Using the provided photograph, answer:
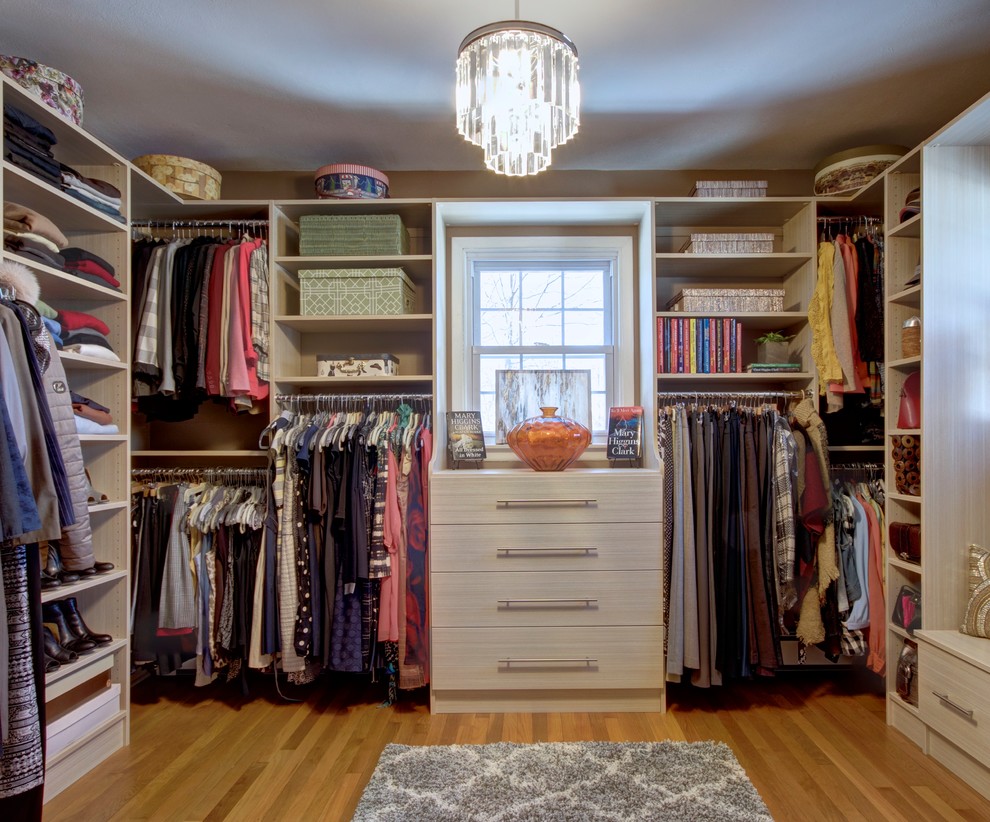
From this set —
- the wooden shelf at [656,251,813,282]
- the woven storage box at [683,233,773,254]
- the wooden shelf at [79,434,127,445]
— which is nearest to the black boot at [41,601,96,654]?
the wooden shelf at [79,434,127,445]

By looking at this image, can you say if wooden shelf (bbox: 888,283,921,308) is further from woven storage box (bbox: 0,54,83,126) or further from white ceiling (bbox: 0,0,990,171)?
woven storage box (bbox: 0,54,83,126)

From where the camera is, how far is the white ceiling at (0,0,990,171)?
202 cm

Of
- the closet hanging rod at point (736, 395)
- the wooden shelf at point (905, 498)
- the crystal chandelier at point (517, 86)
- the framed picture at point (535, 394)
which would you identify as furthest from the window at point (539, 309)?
the crystal chandelier at point (517, 86)

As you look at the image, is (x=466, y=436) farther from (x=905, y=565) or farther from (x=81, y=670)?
(x=905, y=565)

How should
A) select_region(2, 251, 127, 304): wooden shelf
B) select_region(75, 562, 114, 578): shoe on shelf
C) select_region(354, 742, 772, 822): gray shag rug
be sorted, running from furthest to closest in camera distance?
select_region(75, 562, 114, 578): shoe on shelf < select_region(2, 251, 127, 304): wooden shelf < select_region(354, 742, 772, 822): gray shag rug

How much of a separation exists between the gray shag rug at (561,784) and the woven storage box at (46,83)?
8.14ft

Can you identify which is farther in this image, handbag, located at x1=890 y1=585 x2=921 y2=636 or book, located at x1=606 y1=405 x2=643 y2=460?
book, located at x1=606 y1=405 x2=643 y2=460

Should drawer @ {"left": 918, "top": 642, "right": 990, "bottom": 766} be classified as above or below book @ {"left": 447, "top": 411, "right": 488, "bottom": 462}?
below

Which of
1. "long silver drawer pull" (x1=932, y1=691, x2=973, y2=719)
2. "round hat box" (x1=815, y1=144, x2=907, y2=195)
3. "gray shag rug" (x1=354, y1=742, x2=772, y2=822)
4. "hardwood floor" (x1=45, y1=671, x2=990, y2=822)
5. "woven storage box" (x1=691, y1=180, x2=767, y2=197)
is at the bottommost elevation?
"hardwood floor" (x1=45, y1=671, x2=990, y2=822)

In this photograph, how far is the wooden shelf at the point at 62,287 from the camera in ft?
6.46

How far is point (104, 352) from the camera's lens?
2.26m

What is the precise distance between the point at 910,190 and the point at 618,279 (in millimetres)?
1267

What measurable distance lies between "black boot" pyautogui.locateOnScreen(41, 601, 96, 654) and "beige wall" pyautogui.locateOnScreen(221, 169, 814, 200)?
2068mm

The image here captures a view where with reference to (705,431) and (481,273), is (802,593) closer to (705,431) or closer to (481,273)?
(705,431)
